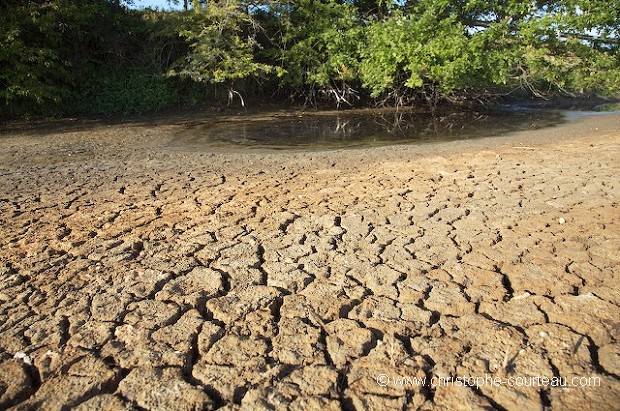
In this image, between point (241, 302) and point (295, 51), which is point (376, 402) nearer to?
point (241, 302)

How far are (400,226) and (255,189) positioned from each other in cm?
184

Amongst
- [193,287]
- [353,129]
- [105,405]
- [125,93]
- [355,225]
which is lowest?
[105,405]

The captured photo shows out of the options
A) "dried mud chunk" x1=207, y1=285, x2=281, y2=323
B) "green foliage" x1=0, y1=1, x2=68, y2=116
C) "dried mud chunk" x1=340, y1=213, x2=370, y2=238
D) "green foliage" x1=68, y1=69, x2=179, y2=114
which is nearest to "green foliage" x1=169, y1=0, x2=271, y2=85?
"green foliage" x1=68, y1=69, x2=179, y2=114

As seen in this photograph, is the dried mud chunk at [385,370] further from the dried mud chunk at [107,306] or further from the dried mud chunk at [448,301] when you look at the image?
the dried mud chunk at [107,306]

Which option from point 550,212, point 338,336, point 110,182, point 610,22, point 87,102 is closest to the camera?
point 338,336

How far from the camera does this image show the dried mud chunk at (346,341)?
2035 mm

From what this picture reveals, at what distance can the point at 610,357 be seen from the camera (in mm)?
1953

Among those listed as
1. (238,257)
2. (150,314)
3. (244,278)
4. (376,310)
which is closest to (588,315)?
(376,310)

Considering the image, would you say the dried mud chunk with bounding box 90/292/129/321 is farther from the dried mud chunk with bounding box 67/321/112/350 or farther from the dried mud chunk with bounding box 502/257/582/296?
the dried mud chunk with bounding box 502/257/582/296

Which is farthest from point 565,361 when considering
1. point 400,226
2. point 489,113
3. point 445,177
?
point 489,113

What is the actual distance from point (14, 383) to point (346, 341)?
5.05ft

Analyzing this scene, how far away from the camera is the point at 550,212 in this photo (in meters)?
3.67

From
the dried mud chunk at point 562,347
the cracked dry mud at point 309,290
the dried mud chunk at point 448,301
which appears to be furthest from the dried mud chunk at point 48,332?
the dried mud chunk at point 562,347

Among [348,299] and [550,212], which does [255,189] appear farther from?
[550,212]
